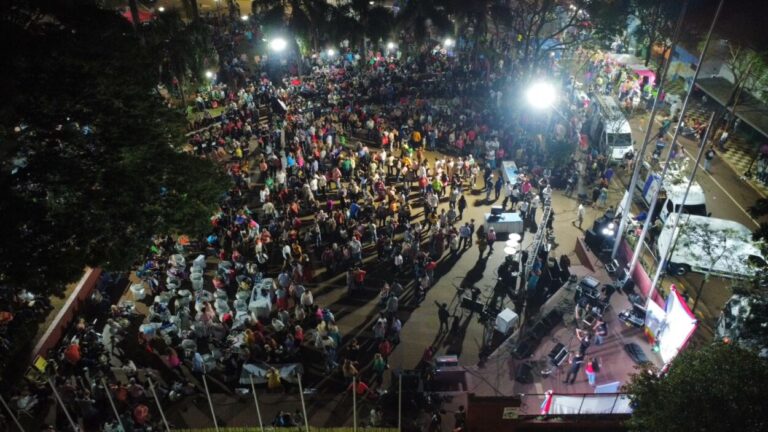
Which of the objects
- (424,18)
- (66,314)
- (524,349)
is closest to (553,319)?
(524,349)

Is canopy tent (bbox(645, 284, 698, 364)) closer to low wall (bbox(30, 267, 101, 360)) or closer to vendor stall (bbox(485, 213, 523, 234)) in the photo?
vendor stall (bbox(485, 213, 523, 234))

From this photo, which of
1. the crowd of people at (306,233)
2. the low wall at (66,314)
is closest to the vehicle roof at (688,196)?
the crowd of people at (306,233)

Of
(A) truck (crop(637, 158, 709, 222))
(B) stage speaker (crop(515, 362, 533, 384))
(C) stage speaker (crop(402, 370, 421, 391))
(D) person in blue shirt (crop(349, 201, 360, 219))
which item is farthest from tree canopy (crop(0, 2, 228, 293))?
(A) truck (crop(637, 158, 709, 222))

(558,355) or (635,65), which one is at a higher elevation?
(635,65)

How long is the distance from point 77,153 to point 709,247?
18.0 metres

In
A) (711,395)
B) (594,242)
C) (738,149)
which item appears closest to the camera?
(711,395)

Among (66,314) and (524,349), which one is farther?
Result: (66,314)

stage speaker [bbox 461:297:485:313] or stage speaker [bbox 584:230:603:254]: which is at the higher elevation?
stage speaker [bbox 584:230:603:254]

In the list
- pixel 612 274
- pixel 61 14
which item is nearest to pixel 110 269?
pixel 61 14

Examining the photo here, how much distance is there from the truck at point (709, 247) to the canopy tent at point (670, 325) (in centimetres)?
185

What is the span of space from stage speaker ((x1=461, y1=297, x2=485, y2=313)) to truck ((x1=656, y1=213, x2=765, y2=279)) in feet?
19.6

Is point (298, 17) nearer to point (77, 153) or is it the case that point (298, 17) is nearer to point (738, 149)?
point (77, 153)

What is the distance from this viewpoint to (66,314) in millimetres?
15758

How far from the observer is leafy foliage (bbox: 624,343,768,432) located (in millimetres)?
7402
